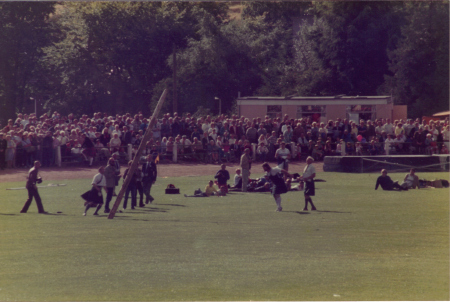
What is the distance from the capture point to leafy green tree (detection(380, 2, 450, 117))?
50844 mm

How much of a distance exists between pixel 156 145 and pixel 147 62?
24.1 m

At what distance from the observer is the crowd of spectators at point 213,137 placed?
33375 mm

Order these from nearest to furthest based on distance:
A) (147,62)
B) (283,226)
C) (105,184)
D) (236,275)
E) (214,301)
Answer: (214,301) → (236,275) → (283,226) → (105,184) → (147,62)

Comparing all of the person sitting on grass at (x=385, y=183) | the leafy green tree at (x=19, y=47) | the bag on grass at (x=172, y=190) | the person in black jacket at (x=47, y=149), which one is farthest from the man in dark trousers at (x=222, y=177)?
the leafy green tree at (x=19, y=47)

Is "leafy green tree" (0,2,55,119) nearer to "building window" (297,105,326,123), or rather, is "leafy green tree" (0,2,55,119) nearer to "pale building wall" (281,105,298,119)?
"pale building wall" (281,105,298,119)

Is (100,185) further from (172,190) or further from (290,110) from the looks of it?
(290,110)

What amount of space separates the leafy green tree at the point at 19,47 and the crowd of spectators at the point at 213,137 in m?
13.4

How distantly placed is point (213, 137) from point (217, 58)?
20.5m

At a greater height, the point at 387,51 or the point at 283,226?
the point at 387,51

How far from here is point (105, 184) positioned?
2114 cm

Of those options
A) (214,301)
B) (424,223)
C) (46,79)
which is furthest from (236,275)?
(46,79)

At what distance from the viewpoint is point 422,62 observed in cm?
5303

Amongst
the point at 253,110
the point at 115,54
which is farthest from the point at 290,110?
the point at 115,54

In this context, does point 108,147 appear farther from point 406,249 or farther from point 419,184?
point 406,249
